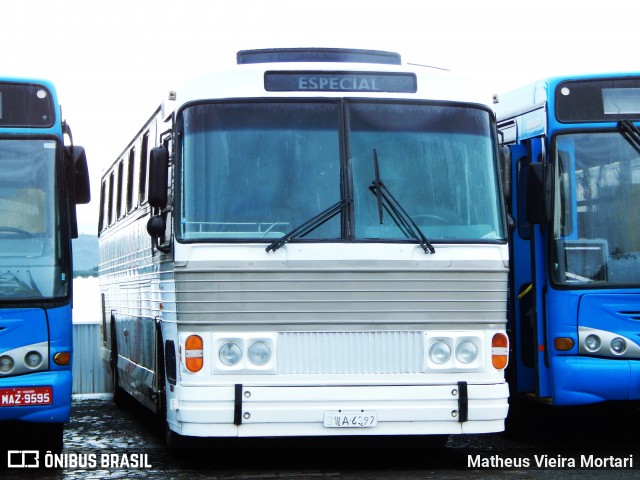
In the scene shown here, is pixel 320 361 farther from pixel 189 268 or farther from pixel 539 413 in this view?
pixel 539 413

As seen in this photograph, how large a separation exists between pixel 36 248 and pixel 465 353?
3.71m

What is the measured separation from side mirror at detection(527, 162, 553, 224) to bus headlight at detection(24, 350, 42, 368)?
4436 mm

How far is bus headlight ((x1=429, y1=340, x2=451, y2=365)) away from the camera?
34.3 feet

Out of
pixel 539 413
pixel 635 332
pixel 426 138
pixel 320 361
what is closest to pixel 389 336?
pixel 320 361

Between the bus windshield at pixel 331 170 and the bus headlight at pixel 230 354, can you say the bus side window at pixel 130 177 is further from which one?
the bus headlight at pixel 230 354

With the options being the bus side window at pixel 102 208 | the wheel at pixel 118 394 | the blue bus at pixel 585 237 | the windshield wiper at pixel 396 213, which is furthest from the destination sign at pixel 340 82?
the bus side window at pixel 102 208

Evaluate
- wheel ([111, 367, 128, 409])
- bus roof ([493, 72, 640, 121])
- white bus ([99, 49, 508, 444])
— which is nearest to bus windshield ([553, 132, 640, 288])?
bus roof ([493, 72, 640, 121])

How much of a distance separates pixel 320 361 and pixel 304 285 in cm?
62

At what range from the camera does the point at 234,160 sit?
34.0 ft

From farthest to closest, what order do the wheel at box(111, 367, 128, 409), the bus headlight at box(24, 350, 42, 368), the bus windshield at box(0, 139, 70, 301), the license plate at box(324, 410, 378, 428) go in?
the wheel at box(111, 367, 128, 409), the bus windshield at box(0, 139, 70, 301), the bus headlight at box(24, 350, 42, 368), the license plate at box(324, 410, 378, 428)

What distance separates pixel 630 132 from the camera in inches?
471

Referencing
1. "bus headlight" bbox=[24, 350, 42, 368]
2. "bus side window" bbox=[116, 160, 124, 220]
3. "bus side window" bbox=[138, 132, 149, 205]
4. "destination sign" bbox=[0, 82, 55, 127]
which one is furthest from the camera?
"bus side window" bbox=[116, 160, 124, 220]

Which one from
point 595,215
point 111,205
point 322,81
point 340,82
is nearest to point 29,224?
point 322,81

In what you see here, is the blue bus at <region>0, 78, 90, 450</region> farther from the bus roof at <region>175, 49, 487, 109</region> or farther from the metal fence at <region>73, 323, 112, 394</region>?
the metal fence at <region>73, 323, 112, 394</region>
